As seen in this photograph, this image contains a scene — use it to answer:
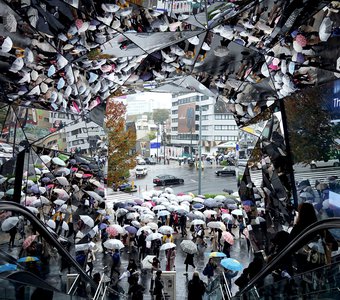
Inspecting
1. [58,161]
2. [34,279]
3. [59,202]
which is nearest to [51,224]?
[59,202]

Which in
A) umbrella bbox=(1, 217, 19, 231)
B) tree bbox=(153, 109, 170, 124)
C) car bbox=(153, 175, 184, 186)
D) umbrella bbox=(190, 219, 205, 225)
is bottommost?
car bbox=(153, 175, 184, 186)

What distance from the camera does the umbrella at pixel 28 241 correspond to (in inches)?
287

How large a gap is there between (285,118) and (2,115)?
722 cm

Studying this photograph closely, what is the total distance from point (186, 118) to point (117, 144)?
2763 cm

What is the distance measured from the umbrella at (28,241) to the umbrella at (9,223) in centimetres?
45

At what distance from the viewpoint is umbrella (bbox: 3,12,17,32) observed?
24.1 ft

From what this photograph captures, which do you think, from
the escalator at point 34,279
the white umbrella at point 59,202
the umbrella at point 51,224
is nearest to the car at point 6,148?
the white umbrella at point 59,202

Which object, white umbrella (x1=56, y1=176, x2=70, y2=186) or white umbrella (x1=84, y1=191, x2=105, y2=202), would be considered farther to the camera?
white umbrella (x1=84, y1=191, x2=105, y2=202)

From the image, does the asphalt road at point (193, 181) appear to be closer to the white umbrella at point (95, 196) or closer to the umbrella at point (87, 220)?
the white umbrella at point (95, 196)

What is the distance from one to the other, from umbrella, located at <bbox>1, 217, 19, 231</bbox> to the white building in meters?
36.9

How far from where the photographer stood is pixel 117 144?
2559cm

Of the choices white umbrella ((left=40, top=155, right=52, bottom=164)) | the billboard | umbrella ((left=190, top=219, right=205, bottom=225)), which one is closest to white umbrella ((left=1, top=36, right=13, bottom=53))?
white umbrella ((left=40, top=155, right=52, bottom=164))

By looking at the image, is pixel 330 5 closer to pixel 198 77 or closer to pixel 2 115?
pixel 198 77

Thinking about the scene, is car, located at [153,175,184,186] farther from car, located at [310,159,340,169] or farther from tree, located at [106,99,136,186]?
car, located at [310,159,340,169]
